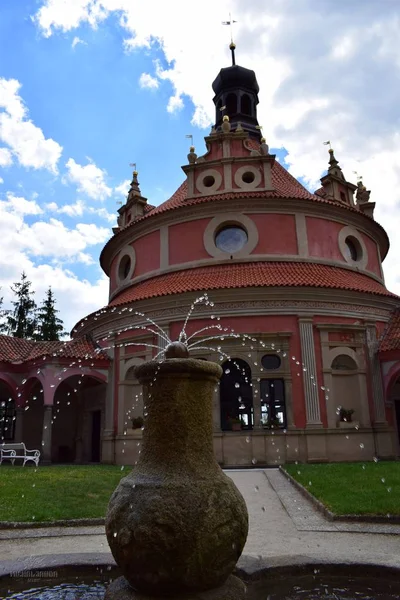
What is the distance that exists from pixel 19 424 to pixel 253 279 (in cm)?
1214

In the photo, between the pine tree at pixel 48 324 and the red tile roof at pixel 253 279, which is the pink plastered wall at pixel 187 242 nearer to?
the red tile roof at pixel 253 279

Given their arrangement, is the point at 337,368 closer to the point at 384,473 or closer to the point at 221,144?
the point at 384,473

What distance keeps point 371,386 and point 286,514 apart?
11.0m

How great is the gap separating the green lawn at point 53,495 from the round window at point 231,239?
35.9 feet

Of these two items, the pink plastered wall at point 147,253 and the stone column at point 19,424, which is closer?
the stone column at point 19,424

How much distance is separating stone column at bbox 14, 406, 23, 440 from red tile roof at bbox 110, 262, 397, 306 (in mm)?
6793

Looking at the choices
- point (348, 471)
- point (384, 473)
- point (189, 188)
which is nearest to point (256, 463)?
point (348, 471)

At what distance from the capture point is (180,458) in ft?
13.0

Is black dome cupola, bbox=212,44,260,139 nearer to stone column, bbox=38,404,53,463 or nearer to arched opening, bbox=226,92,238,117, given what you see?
arched opening, bbox=226,92,238,117

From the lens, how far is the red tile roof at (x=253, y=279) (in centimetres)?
1922

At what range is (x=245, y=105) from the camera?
109 feet

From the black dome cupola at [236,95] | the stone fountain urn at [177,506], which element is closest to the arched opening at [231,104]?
the black dome cupola at [236,95]

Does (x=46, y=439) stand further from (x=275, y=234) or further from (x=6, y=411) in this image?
(x=275, y=234)

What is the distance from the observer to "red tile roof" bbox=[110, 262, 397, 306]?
1922 cm
